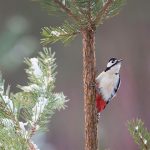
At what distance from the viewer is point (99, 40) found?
6.58 m

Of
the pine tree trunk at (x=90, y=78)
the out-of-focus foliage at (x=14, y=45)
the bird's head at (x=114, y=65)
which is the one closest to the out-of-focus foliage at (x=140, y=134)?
the pine tree trunk at (x=90, y=78)

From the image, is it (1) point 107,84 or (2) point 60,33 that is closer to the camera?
(2) point 60,33

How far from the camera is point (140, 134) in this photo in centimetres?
77

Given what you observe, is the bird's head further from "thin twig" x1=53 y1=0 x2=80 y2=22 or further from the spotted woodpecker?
"thin twig" x1=53 y1=0 x2=80 y2=22

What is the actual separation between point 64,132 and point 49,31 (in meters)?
5.40

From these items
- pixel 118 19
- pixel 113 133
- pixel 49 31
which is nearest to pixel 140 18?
pixel 118 19

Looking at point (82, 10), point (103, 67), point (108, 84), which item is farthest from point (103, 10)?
point (103, 67)

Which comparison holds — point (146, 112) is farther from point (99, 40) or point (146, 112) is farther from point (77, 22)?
point (77, 22)

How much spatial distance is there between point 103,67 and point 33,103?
4.96m

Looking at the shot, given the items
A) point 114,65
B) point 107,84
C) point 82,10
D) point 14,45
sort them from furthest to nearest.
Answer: point 14,45 → point 114,65 → point 107,84 → point 82,10

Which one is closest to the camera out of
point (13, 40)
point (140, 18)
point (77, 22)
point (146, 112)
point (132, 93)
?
point (77, 22)

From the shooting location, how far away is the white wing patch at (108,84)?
911 millimetres

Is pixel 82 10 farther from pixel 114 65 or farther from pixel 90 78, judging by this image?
pixel 114 65

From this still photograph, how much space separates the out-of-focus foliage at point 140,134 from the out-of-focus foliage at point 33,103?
9 centimetres
